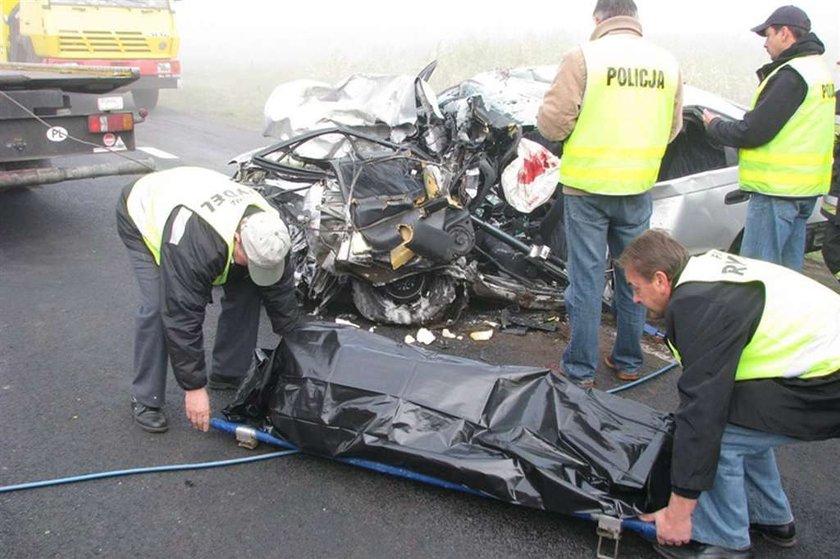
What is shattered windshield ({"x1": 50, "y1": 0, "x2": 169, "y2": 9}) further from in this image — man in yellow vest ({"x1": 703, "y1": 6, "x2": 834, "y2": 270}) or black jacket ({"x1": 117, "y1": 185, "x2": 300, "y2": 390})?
man in yellow vest ({"x1": 703, "y1": 6, "x2": 834, "y2": 270})

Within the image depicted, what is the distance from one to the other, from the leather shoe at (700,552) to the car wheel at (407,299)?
2183 millimetres

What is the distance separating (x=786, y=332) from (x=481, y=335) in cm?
236

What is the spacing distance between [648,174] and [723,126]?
0.71m

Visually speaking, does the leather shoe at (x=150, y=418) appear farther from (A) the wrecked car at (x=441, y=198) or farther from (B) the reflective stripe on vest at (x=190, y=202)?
(A) the wrecked car at (x=441, y=198)

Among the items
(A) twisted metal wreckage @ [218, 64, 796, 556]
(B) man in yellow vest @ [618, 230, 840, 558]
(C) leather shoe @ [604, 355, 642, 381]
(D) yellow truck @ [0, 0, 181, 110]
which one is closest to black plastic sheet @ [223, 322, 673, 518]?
(A) twisted metal wreckage @ [218, 64, 796, 556]

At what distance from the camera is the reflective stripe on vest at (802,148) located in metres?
3.81

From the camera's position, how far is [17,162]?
540 centimetres

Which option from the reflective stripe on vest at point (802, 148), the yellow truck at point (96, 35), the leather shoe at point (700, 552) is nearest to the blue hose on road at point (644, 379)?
the reflective stripe on vest at point (802, 148)

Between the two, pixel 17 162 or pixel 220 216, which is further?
pixel 17 162

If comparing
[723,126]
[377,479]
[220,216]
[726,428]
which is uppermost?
[723,126]

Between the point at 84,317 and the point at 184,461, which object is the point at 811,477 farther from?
the point at 84,317

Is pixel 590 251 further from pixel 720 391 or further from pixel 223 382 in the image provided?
pixel 223 382

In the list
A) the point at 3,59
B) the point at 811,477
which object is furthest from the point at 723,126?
the point at 3,59

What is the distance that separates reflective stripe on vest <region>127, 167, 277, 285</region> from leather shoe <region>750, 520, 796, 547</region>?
91.3 inches
